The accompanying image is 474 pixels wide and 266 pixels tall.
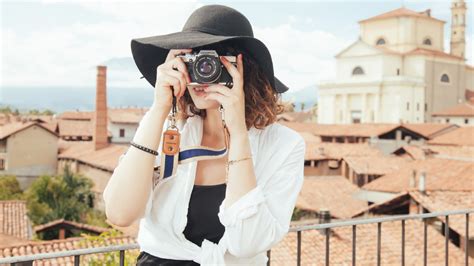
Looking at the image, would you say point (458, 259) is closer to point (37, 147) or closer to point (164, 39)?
point (164, 39)

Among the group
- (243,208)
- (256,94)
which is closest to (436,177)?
(256,94)

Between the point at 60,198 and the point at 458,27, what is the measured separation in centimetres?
4375

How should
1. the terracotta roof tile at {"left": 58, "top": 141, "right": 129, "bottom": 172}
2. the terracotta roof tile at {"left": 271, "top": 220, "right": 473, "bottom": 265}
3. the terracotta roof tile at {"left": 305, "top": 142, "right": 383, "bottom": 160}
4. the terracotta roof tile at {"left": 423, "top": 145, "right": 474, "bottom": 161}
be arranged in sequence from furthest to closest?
1. the terracotta roof tile at {"left": 58, "top": 141, "right": 129, "bottom": 172}
2. the terracotta roof tile at {"left": 305, "top": 142, "right": 383, "bottom": 160}
3. the terracotta roof tile at {"left": 423, "top": 145, "right": 474, "bottom": 161}
4. the terracotta roof tile at {"left": 271, "top": 220, "right": 473, "bottom": 265}

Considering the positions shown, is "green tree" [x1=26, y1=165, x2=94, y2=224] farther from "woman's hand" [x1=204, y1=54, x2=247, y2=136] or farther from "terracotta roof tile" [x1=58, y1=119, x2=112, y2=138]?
"woman's hand" [x1=204, y1=54, x2=247, y2=136]

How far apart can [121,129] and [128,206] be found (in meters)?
46.7

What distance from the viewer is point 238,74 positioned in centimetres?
148

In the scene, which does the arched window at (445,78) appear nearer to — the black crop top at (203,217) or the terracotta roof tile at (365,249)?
the terracotta roof tile at (365,249)

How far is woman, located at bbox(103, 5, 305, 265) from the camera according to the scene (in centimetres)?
143

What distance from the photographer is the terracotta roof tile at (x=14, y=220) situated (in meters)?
15.7

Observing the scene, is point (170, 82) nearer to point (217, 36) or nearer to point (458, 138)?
point (217, 36)

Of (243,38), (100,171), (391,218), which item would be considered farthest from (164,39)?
(100,171)

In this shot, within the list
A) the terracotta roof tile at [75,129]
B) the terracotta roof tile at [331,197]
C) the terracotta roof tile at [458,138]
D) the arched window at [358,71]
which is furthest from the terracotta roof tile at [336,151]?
the terracotta roof tile at [75,129]

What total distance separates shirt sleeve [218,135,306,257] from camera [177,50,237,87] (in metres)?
0.29

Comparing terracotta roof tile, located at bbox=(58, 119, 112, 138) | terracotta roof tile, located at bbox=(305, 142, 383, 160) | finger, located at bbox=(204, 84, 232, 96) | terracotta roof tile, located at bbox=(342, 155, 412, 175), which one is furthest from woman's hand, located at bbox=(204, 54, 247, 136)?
terracotta roof tile, located at bbox=(58, 119, 112, 138)
